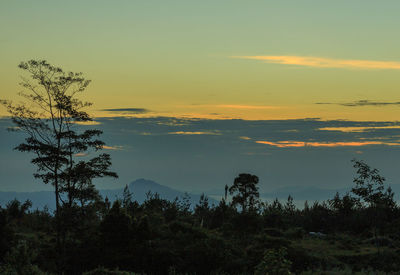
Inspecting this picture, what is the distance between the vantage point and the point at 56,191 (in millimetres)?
30109

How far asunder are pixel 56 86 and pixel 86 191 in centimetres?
695

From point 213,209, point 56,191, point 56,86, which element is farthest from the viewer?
point 213,209

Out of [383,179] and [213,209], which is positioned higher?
[383,179]

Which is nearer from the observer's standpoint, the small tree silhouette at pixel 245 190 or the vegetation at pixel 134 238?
the vegetation at pixel 134 238

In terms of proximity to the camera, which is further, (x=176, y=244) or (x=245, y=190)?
(x=245, y=190)

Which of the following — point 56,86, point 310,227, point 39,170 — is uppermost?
point 56,86

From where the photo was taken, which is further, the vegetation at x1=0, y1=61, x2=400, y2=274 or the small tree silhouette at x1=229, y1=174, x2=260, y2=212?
the small tree silhouette at x1=229, y1=174, x2=260, y2=212

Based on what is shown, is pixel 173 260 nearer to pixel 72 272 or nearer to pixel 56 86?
pixel 72 272

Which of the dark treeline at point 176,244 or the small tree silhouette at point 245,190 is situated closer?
the dark treeline at point 176,244

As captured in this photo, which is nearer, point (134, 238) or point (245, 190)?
point (134, 238)

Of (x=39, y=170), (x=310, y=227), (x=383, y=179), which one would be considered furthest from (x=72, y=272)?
(x=310, y=227)

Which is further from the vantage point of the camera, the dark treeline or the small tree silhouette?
the small tree silhouette

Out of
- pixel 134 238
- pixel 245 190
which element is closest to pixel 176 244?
pixel 134 238

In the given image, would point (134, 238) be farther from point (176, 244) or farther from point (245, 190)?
point (245, 190)
